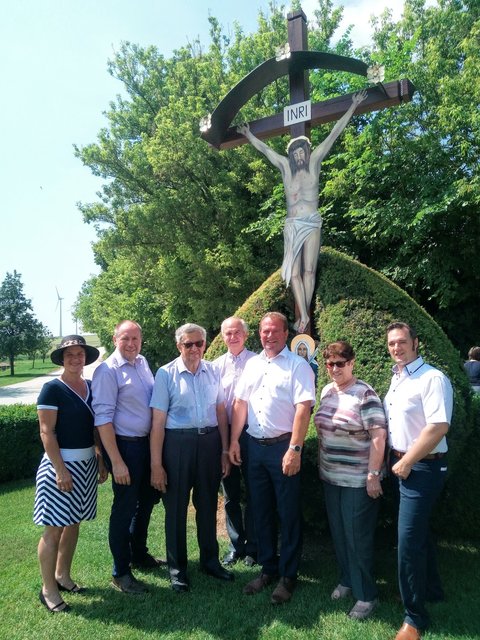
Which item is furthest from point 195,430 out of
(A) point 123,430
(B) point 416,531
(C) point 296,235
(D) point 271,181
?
(D) point 271,181

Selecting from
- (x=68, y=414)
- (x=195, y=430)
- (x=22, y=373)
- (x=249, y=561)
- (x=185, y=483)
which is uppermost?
(x=68, y=414)

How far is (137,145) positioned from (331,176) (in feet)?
21.3

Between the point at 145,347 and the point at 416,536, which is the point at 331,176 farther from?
the point at 416,536

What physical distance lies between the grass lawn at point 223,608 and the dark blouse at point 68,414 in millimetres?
1108

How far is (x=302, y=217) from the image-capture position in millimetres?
5137

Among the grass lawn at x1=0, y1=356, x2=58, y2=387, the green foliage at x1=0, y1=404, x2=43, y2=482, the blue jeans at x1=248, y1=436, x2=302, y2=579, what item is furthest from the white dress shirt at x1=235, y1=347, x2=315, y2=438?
the grass lawn at x1=0, y1=356, x2=58, y2=387

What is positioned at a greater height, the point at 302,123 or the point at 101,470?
the point at 302,123

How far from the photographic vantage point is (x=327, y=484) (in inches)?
131

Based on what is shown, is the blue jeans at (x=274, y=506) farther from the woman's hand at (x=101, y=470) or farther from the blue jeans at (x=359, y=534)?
the woman's hand at (x=101, y=470)

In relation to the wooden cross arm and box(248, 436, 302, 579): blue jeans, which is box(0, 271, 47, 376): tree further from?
box(248, 436, 302, 579): blue jeans

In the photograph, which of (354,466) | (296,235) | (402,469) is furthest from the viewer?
(296,235)

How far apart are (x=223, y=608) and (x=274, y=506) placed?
0.73 metres

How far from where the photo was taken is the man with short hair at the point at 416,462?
9.30ft

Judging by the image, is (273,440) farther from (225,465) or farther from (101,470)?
(101,470)
